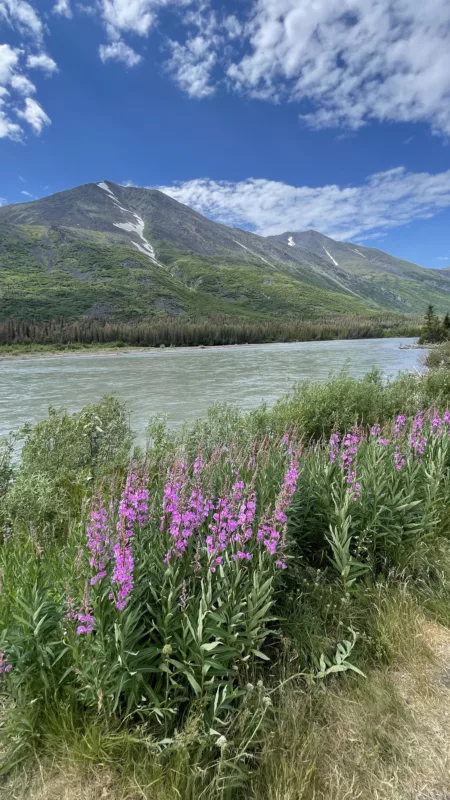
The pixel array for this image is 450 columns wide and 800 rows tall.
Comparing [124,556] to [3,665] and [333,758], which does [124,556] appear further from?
[333,758]

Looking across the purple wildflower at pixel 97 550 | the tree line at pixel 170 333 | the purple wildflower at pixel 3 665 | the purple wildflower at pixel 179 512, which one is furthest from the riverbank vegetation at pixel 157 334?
the purple wildflower at pixel 3 665

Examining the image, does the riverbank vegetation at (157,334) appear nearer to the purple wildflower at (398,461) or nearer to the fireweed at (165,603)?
the purple wildflower at (398,461)

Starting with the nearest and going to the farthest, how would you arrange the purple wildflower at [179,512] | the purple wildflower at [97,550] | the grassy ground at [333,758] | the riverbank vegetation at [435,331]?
1. the grassy ground at [333,758]
2. the purple wildflower at [97,550]
3. the purple wildflower at [179,512]
4. the riverbank vegetation at [435,331]

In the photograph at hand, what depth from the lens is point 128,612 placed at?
264 cm

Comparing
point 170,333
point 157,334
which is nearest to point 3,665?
point 157,334

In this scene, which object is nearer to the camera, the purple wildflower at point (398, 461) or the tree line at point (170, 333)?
the purple wildflower at point (398, 461)

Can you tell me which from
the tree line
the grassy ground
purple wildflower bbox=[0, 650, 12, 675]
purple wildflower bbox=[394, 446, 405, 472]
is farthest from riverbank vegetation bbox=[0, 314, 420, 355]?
the grassy ground

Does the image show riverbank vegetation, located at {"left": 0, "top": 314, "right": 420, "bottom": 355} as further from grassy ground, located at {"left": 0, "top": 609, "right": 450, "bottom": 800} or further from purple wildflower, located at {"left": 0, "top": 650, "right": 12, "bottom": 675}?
grassy ground, located at {"left": 0, "top": 609, "right": 450, "bottom": 800}

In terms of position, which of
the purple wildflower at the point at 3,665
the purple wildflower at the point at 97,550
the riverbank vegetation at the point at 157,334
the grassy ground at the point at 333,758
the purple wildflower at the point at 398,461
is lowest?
the riverbank vegetation at the point at 157,334

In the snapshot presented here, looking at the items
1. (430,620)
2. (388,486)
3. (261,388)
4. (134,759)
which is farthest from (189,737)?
(261,388)

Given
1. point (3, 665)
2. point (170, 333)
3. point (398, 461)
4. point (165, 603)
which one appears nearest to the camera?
point (3, 665)

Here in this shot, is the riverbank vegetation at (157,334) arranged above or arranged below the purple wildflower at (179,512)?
below

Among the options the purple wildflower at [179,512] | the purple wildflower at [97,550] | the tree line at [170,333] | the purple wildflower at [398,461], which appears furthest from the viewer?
the tree line at [170,333]

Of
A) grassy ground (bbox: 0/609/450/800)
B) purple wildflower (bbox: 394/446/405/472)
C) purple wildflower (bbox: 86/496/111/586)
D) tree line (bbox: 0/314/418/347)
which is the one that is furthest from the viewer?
tree line (bbox: 0/314/418/347)
